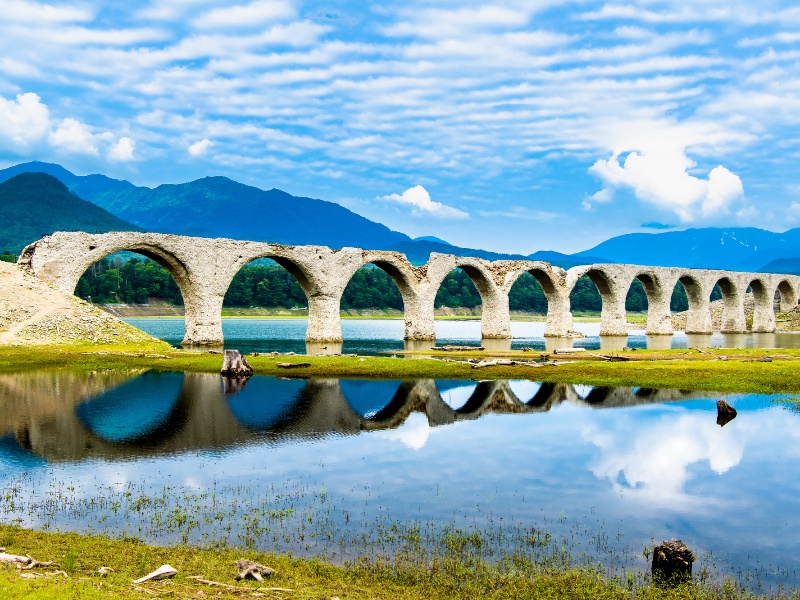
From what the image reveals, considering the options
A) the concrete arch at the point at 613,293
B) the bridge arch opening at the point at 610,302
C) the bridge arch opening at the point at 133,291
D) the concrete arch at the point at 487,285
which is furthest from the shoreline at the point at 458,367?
the bridge arch opening at the point at 133,291

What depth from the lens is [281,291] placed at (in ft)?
391

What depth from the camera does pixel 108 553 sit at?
353 inches

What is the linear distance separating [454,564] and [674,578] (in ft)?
9.35

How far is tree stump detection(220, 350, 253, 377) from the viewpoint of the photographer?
1120 inches

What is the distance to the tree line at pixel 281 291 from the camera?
107250mm

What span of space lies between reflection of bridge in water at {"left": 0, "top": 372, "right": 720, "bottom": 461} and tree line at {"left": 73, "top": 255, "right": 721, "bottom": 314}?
8332 centimetres

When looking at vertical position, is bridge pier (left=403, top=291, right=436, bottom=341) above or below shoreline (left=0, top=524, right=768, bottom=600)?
above

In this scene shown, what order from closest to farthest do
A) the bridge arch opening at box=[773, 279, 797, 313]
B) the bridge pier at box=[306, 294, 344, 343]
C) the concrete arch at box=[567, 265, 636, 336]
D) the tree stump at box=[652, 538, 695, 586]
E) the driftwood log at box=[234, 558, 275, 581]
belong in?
the driftwood log at box=[234, 558, 275, 581] < the tree stump at box=[652, 538, 695, 586] < the bridge pier at box=[306, 294, 344, 343] < the concrete arch at box=[567, 265, 636, 336] < the bridge arch opening at box=[773, 279, 797, 313]

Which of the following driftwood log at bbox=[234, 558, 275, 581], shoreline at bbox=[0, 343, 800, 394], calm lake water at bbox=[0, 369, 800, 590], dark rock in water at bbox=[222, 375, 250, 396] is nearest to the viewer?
driftwood log at bbox=[234, 558, 275, 581]

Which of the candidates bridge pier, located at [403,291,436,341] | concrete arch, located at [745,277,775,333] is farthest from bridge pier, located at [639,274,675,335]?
bridge pier, located at [403,291,436,341]

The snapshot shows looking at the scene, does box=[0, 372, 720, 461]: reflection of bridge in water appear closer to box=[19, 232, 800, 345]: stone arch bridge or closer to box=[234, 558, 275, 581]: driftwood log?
box=[234, 558, 275, 581]: driftwood log

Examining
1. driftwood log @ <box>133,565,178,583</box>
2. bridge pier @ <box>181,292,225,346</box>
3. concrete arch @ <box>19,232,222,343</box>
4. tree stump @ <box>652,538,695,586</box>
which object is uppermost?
concrete arch @ <box>19,232,222,343</box>

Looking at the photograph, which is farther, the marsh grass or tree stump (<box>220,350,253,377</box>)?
tree stump (<box>220,350,253,377</box>)

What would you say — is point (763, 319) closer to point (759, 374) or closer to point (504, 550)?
point (759, 374)
